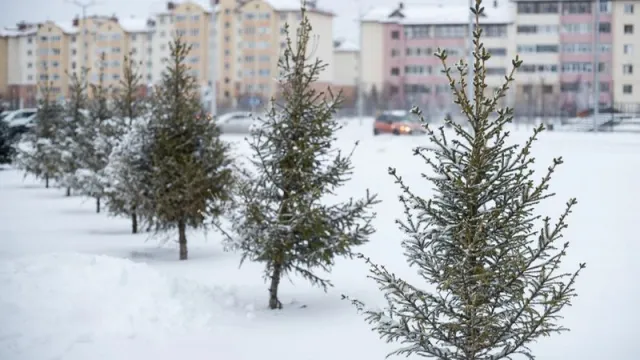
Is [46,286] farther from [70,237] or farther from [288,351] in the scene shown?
[70,237]

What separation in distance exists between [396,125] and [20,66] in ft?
69.9

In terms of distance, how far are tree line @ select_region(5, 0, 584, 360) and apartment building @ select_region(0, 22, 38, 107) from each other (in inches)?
804

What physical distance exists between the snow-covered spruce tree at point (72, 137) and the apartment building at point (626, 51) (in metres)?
39.8

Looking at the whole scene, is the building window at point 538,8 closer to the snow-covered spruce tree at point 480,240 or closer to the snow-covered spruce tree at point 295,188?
the snow-covered spruce tree at point 295,188

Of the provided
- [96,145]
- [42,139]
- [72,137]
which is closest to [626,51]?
[42,139]

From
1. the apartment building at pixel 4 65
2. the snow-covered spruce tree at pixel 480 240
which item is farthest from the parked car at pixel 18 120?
Answer: the snow-covered spruce tree at pixel 480 240

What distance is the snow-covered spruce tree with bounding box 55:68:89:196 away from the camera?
27.1m

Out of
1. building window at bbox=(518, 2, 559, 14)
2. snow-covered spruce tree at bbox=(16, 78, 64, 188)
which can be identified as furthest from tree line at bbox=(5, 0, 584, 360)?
building window at bbox=(518, 2, 559, 14)

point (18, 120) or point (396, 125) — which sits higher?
point (18, 120)

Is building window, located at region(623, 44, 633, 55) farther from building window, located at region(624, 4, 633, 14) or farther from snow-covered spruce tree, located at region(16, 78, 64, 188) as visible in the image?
snow-covered spruce tree, located at region(16, 78, 64, 188)

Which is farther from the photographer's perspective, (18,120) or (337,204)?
(18,120)

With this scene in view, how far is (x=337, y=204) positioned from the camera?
14414 mm

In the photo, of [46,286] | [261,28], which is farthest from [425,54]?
[46,286]

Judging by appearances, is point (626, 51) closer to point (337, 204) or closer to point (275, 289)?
point (337, 204)
